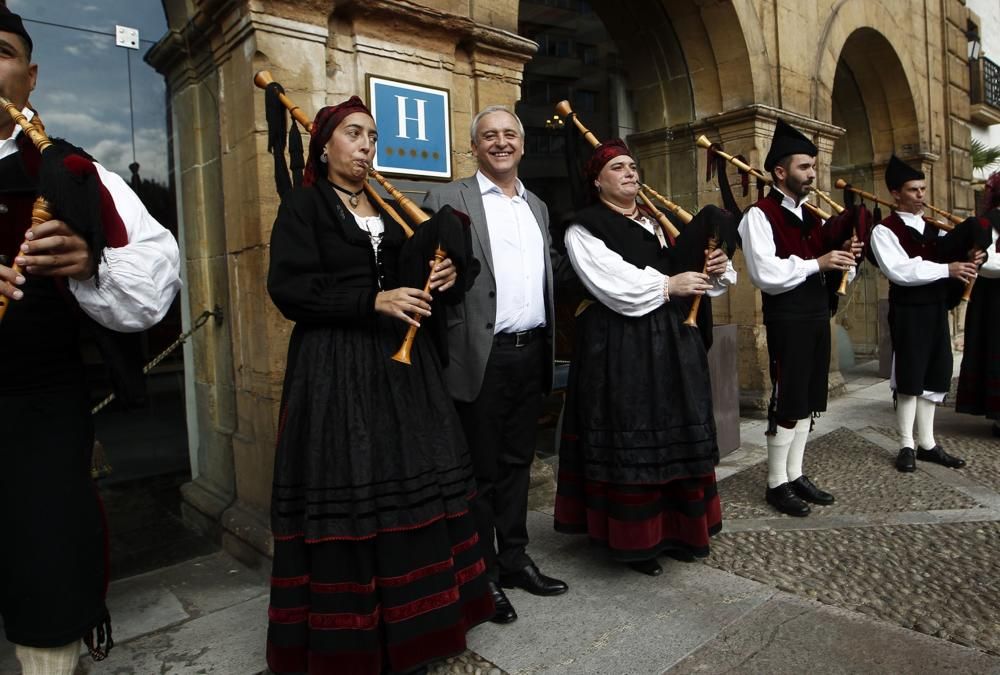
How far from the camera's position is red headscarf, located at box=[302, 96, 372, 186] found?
2.35 meters

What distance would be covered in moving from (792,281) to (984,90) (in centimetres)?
1234

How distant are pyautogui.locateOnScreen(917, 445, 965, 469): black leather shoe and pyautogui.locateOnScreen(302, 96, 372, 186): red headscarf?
4502 mm

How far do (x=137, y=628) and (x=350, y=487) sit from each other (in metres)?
1.48

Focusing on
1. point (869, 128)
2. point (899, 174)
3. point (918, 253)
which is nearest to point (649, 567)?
point (918, 253)

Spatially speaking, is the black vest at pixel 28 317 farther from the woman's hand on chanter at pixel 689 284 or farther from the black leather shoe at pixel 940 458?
the black leather shoe at pixel 940 458

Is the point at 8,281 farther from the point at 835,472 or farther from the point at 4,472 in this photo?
the point at 835,472

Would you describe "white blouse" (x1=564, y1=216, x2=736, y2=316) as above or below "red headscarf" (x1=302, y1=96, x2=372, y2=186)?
below

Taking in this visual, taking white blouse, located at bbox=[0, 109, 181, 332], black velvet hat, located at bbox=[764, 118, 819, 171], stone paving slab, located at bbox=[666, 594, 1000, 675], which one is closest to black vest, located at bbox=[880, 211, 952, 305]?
black velvet hat, located at bbox=[764, 118, 819, 171]

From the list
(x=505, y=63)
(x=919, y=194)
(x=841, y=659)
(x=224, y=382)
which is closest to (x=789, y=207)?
(x=919, y=194)

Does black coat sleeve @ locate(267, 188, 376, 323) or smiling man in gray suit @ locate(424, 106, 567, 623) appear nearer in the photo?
black coat sleeve @ locate(267, 188, 376, 323)

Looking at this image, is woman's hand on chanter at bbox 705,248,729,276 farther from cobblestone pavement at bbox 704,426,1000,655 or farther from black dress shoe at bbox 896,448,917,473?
black dress shoe at bbox 896,448,917,473

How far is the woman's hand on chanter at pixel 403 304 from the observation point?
214 cm

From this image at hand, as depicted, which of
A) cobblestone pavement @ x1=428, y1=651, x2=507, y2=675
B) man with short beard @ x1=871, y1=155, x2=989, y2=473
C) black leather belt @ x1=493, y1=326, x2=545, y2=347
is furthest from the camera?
man with short beard @ x1=871, y1=155, x2=989, y2=473

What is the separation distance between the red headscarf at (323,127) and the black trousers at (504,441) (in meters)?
0.94
